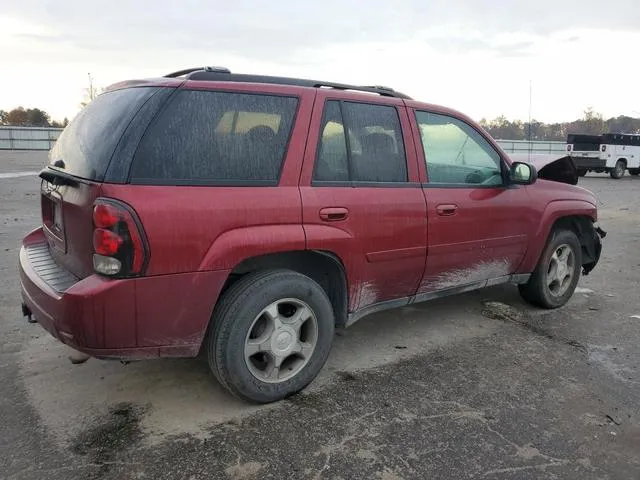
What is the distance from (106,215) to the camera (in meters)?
2.51

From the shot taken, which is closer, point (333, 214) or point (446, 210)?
point (333, 214)

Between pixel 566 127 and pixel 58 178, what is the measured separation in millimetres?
57000

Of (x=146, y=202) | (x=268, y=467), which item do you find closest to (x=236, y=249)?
(x=146, y=202)

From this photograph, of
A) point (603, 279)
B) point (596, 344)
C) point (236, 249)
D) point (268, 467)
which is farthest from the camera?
point (603, 279)

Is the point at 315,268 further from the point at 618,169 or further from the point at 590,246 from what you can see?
the point at 618,169

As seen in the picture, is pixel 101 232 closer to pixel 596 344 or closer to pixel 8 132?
pixel 596 344

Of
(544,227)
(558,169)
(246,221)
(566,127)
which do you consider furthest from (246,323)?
(566,127)

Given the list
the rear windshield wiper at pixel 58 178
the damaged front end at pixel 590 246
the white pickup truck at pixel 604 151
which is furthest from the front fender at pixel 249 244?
the white pickup truck at pixel 604 151

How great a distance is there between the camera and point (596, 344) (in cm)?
418

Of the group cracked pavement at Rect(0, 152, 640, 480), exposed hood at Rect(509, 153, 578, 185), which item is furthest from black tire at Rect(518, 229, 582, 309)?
exposed hood at Rect(509, 153, 578, 185)

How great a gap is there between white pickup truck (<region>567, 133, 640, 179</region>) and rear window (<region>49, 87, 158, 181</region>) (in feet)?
75.5

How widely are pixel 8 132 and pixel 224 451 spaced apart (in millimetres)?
41932

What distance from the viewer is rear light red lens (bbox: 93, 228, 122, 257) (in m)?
2.51

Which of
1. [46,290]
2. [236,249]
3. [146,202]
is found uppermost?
[146,202]
